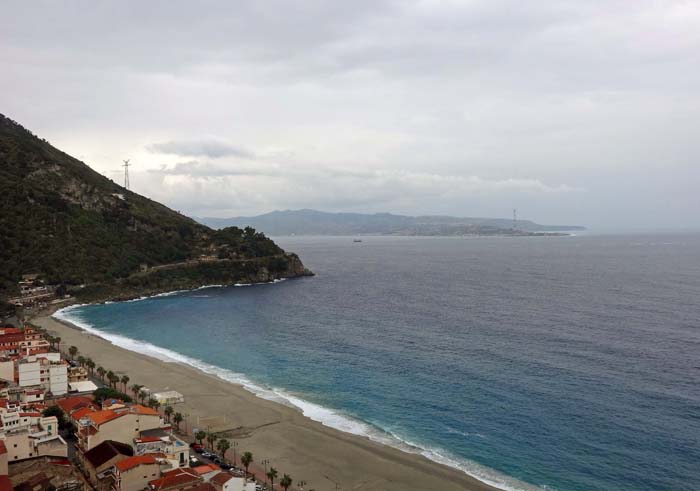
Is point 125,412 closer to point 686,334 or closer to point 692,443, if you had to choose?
point 692,443

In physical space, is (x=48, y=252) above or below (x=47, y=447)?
above

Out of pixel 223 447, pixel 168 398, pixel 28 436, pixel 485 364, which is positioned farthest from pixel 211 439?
pixel 485 364

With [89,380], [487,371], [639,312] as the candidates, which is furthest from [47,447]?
[639,312]

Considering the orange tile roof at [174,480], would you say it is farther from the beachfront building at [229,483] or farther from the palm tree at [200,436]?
the palm tree at [200,436]

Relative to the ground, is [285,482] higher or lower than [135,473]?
lower

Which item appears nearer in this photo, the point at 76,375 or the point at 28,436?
the point at 28,436

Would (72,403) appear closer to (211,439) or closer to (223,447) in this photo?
(211,439)
